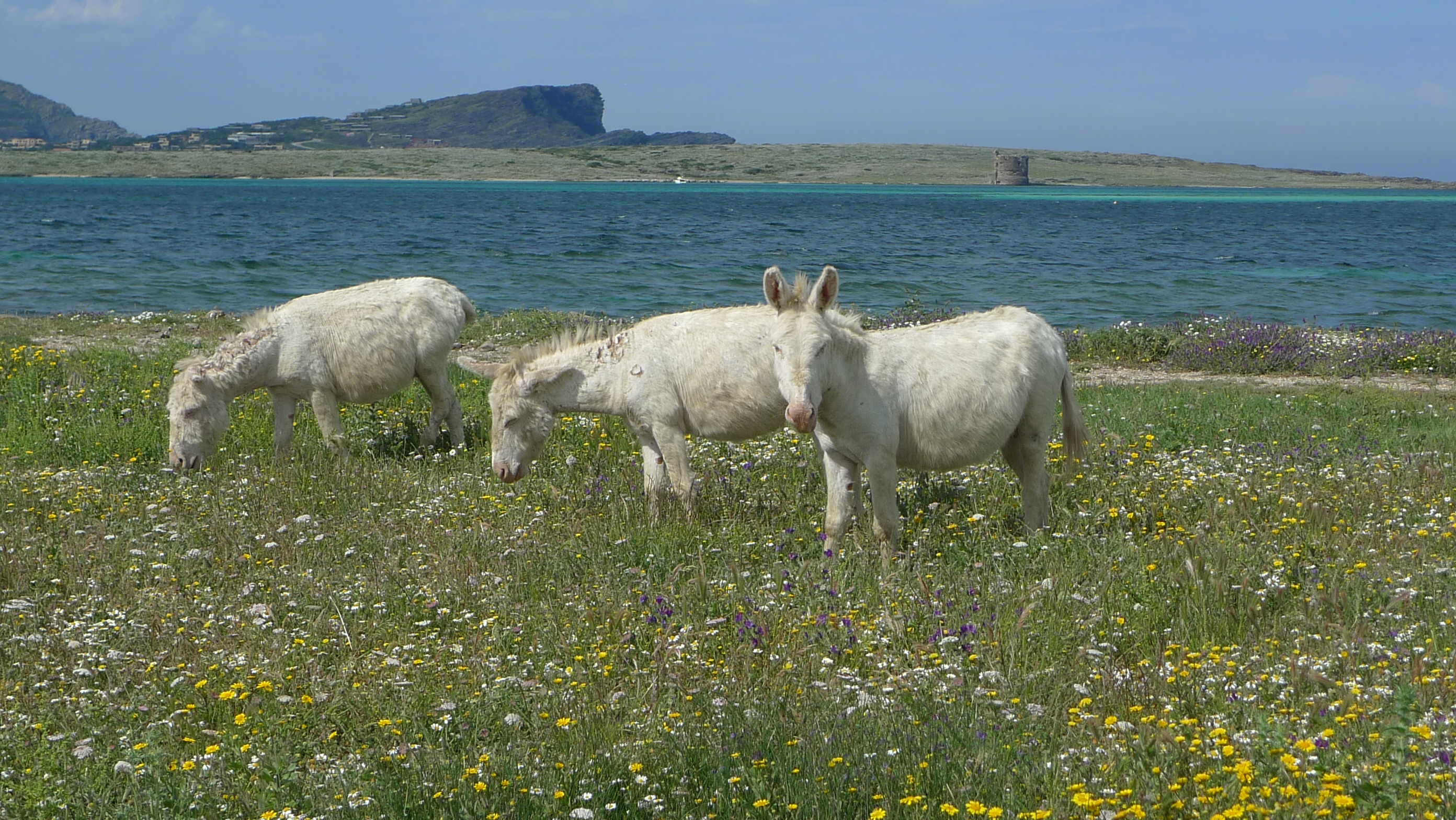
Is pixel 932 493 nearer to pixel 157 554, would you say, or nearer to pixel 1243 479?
pixel 1243 479

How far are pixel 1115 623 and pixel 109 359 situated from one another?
1346cm

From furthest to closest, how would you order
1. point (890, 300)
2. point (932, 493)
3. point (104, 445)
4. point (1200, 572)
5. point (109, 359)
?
point (890, 300), point (109, 359), point (104, 445), point (932, 493), point (1200, 572)

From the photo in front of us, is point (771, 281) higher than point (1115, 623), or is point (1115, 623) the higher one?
point (771, 281)

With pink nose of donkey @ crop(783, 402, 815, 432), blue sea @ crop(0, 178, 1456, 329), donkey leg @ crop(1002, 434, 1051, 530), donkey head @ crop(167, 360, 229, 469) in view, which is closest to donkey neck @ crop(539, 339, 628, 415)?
pink nose of donkey @ crop(783, 402, 815, 432)

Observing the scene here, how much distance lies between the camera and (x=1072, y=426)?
863cm

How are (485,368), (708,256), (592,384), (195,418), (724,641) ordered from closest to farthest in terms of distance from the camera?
(724,641)
(592,384)
(485,368)
(195,418)
(708,256)

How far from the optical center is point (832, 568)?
704 centimetres

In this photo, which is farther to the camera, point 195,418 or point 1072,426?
point 195,418

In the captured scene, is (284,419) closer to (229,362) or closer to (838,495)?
(229,362)

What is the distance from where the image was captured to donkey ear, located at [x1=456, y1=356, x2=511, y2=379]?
9.48m

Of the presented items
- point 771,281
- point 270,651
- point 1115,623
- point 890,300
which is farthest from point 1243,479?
point 890,300

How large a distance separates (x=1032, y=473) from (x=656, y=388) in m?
3.00

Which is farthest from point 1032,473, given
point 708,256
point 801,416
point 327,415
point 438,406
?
point 708,256

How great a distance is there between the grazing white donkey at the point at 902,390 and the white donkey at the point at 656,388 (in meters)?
1.09
